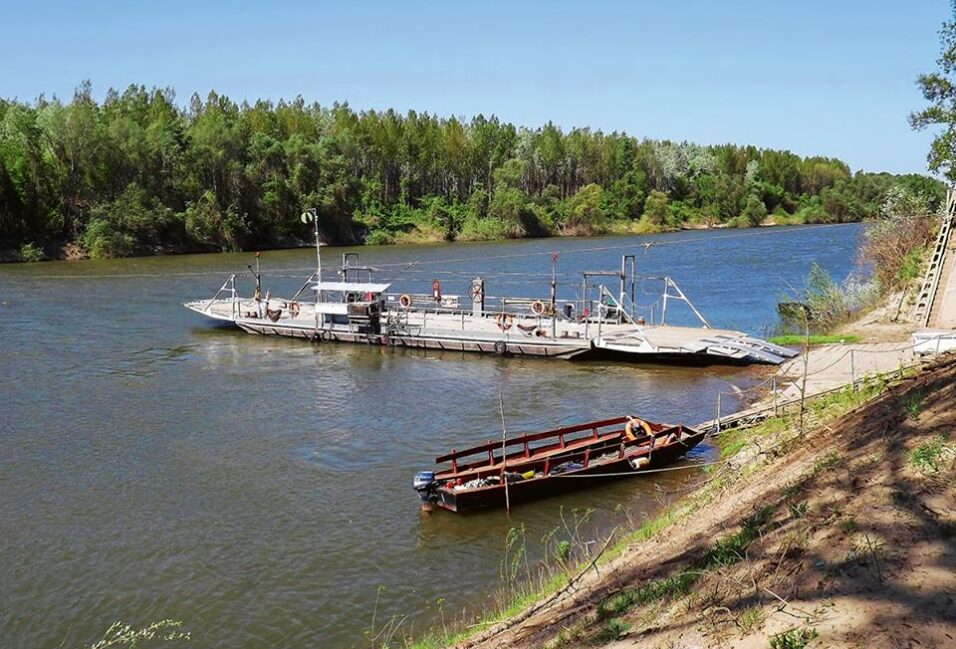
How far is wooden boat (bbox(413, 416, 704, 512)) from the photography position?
18703mm

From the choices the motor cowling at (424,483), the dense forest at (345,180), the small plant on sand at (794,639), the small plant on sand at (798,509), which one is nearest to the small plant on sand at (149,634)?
the motor cowling at (424,483)

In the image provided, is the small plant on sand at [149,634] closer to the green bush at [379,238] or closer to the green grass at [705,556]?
the green grass at [705,556]

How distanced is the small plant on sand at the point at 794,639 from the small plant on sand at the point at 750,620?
320 millimetres

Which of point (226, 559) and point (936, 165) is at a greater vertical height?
point (936, 165)

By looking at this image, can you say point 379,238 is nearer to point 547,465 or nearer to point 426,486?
point 547,465

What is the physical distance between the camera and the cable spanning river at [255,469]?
597 inches

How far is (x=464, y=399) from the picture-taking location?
30266mm

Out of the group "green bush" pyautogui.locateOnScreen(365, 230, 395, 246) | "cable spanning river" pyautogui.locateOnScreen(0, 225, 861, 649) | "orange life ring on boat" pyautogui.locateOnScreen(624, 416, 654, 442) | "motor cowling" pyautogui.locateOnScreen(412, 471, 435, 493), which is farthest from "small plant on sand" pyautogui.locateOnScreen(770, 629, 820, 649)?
"green bush" pyautogui.locateOnScreen(365, 230, 395, 246)

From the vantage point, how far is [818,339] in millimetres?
33625

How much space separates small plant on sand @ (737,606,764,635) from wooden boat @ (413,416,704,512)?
34.2ft

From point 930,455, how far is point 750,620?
3.52m

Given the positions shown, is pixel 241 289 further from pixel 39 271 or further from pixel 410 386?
pixel 410 386

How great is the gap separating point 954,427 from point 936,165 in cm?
2899

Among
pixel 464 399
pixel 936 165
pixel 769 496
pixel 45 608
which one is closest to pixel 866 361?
pixel 936 165
